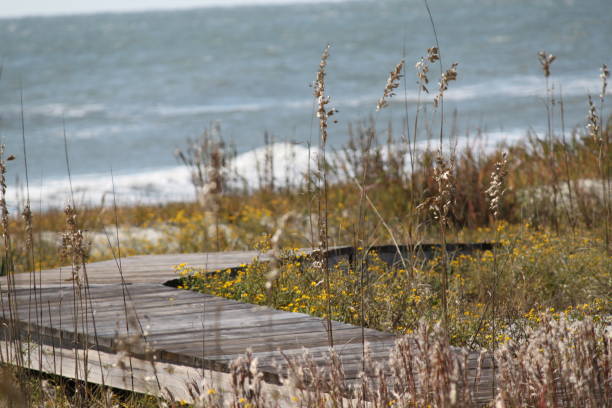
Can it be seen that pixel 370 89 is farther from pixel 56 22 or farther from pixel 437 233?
pixel 56 22

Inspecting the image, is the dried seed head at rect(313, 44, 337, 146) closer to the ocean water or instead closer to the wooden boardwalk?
the wooden boardwalk

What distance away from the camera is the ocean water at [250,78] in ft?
61.9

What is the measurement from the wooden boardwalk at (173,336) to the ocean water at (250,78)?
368 centimetres

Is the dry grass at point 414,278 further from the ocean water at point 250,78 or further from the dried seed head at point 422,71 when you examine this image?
the ocean water at point 250,78

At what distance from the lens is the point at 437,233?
21.3 feet

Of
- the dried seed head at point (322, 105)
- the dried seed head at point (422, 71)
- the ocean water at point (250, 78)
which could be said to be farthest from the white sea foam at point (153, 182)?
the dried seed head at point (322, 105)

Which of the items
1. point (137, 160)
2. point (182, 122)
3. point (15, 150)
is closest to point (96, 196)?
point (137, 160)

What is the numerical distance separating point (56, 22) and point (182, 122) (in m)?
45.1

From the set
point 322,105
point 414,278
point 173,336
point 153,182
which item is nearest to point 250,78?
point 153,182

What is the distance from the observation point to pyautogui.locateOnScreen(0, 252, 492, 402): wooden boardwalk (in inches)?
106

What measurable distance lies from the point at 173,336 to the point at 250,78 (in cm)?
2894

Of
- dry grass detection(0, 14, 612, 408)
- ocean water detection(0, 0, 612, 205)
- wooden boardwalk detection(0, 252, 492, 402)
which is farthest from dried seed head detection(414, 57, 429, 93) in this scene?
ocean water detection(0, 0, 612, 205)

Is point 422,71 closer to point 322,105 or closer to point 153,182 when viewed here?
point 322,105

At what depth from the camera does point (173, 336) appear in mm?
3043
